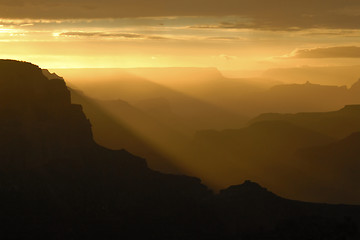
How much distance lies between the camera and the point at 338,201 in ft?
446

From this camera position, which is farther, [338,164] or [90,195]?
[338,164]

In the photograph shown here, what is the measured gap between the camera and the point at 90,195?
3730 inches

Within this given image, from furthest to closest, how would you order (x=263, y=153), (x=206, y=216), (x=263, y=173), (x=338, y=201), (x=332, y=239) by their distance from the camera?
(x=263, y=153), (x=263, y=173), (x=338, y=201), (x=206, y=216), (x=332, y=239)

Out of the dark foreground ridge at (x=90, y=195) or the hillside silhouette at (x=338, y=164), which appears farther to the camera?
the hillside silhouette at (x=338, y=164)

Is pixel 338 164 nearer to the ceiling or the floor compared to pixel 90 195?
nearer to the ceiling

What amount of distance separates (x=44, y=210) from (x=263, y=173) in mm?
82331

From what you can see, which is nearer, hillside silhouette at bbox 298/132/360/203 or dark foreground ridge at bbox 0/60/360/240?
dark foreground ridge at bbox 0/60/360/240

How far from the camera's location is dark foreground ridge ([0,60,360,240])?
87.9 metres

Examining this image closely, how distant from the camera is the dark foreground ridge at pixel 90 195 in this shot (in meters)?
87.9

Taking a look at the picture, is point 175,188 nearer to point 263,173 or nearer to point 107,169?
point 107,169

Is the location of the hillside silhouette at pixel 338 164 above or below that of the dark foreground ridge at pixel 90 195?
above

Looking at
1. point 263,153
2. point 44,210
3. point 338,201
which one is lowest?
point 44,210

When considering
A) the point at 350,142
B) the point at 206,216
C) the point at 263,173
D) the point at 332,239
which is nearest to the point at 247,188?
the point at 206,216

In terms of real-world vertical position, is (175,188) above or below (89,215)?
above
